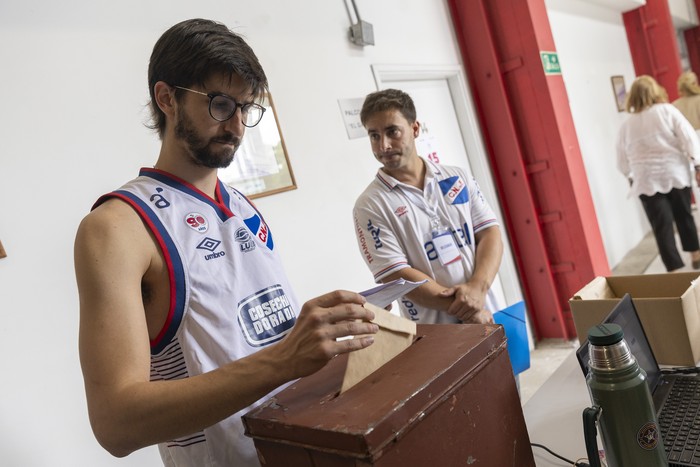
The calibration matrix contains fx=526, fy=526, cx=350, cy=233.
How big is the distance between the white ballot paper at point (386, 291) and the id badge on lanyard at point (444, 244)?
0.98m

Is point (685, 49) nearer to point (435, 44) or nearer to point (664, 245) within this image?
point (664, 245)

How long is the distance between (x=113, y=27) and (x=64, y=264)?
0.86 m

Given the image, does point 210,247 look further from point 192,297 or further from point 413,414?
point 413,414

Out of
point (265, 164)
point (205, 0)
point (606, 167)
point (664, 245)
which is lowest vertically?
point (664, 245)

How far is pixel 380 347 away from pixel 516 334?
114cm

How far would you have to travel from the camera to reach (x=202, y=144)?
41.0 inches

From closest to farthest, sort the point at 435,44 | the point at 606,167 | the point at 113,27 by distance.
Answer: the point at 113,27 → the point at 435,44 → the point at 606,167

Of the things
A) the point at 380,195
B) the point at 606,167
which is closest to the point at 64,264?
the point at 380,195

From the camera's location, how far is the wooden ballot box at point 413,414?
0.68 m

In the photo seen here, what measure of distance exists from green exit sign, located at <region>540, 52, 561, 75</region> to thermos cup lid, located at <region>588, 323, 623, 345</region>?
3155 millimetres

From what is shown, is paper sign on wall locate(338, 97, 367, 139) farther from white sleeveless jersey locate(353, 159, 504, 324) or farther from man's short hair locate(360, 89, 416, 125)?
white sleeveless jersey locate(353, 159, 504, 324)

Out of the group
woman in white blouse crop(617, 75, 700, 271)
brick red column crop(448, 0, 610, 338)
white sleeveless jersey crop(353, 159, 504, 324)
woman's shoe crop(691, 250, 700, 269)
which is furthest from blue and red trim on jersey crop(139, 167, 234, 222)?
woman's shoe crop(691, 250, 700, 269)

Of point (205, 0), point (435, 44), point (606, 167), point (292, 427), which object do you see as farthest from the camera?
point (606, 167)

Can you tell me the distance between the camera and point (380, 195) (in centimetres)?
198
